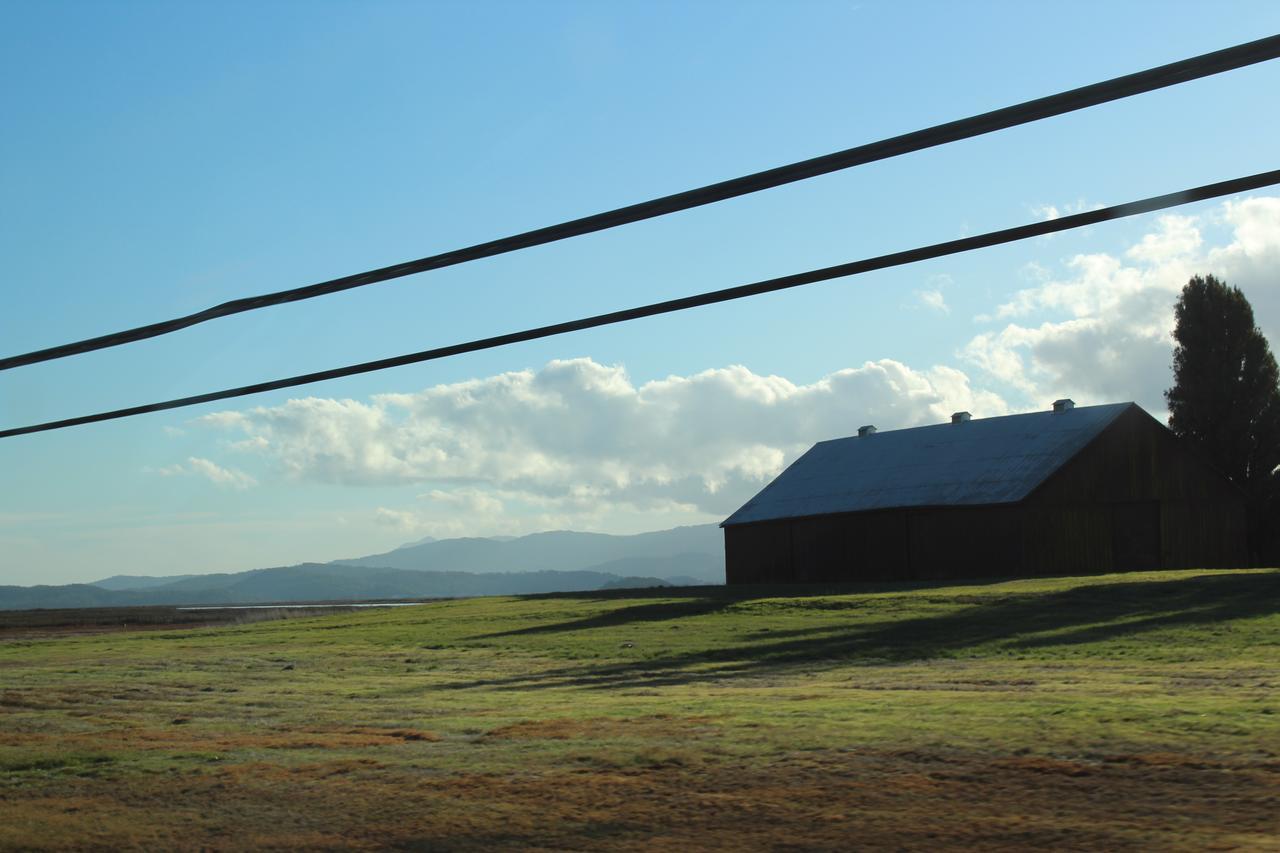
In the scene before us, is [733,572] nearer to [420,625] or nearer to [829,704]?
[420,625]

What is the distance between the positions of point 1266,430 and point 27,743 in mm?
62350

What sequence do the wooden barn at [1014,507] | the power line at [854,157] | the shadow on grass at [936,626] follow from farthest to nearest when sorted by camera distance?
the wooden barn at [1014,507], the shadow on grass at [936,626], the power line at [854,157]

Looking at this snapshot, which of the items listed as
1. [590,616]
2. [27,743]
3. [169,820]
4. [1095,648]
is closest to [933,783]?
[169,820]

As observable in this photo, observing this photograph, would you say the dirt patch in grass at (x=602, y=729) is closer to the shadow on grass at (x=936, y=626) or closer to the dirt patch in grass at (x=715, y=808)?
the dirt patch in grass at (x=715, y=808)

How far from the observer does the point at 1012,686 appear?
16359 millimetres

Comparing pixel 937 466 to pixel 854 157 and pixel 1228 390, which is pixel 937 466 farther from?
pixel 854 157

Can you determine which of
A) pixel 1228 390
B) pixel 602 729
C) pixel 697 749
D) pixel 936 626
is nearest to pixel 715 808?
pixel 697 749

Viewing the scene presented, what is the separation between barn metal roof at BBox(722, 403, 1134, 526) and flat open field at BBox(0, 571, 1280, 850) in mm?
23624

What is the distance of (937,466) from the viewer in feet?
176

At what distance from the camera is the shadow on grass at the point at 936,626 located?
23.1 m

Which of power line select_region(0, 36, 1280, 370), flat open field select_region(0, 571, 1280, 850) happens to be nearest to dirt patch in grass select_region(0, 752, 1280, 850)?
flat open field select_region(0, 571, 1280, 850)

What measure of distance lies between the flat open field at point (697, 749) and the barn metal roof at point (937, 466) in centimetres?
2362

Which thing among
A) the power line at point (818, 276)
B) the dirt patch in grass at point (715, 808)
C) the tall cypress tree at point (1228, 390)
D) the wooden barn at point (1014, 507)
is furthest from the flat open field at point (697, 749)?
the tall cypress tree at point (1228, 390)

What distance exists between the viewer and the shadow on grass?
910 inches
